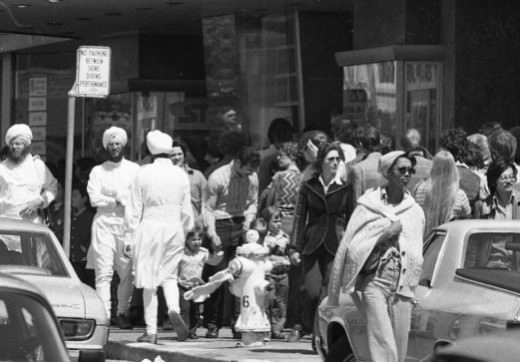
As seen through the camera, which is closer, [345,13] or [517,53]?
[517,53]

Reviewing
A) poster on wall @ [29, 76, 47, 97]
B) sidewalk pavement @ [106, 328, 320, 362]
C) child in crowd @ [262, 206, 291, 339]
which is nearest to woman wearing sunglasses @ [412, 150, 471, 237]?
sidewalk pavement @ [106, 328, 320, 362]

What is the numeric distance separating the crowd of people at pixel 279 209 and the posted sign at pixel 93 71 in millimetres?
944

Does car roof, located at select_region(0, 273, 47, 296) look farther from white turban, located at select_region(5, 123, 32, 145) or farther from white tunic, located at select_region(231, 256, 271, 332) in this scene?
white turban, located at select_region(5, 123, 32, 145)

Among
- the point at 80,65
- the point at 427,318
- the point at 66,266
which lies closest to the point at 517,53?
the point at 80,65

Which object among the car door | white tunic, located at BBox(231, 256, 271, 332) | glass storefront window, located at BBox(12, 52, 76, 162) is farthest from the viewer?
glass storefront window, located at BBox(12, 52, 76, 162)

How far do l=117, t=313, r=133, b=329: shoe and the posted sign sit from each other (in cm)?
241

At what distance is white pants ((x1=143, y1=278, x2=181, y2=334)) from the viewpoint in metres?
14.3

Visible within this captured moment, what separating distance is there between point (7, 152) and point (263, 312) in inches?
145

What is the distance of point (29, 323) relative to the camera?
6547 millimetres

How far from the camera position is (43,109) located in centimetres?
3319

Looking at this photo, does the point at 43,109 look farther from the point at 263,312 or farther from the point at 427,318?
the point at 427,318

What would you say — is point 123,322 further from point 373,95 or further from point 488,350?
point 488,350

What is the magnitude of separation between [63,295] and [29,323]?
471 centimetres

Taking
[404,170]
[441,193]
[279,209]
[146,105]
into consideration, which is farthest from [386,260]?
[146,105]
